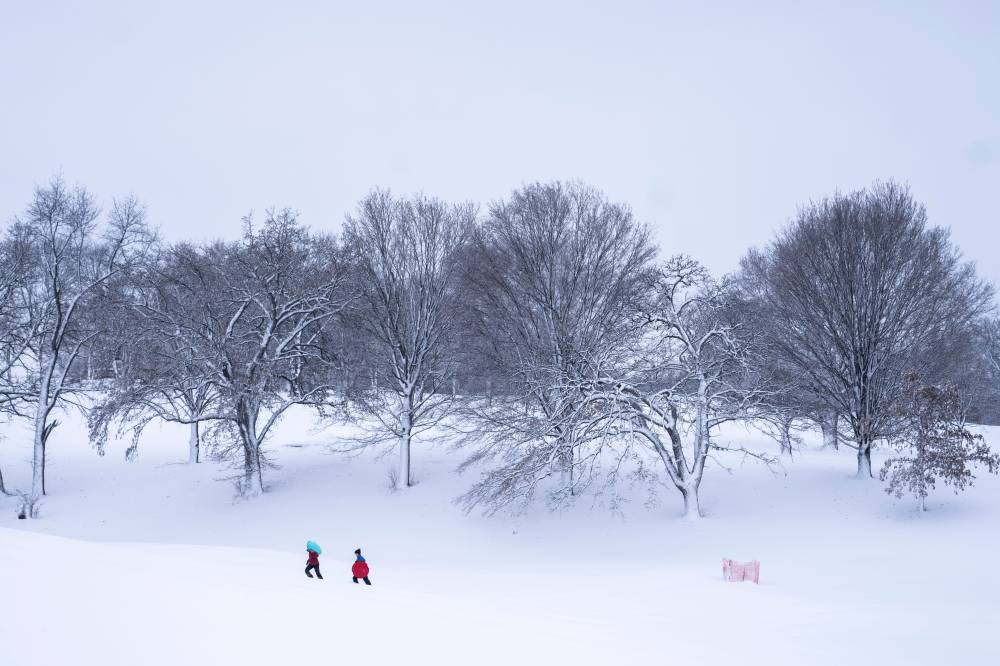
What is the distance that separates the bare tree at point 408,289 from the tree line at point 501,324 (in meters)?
0.09

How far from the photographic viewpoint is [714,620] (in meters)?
10.9

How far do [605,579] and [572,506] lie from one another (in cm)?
691

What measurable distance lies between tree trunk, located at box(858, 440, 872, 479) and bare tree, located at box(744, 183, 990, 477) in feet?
0.11

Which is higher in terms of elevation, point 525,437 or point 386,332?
point 386,332

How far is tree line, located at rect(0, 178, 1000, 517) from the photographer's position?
22047mm

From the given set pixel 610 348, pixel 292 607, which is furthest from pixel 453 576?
pixel 610 348

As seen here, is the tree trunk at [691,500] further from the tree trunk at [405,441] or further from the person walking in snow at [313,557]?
the person walking in snow at [313,557]

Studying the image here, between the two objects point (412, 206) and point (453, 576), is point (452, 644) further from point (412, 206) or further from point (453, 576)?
point (412, 206)

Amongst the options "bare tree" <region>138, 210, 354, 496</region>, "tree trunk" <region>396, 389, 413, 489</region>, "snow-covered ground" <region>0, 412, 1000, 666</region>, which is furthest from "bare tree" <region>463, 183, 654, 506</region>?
"bare tree" <region>138, 210, 354, 496</region>

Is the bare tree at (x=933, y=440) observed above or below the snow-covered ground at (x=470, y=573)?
above

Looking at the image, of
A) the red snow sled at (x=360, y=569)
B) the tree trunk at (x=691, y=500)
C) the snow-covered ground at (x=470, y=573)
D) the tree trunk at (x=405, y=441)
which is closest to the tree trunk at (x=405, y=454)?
the tree trunk at (x=405, y=441)

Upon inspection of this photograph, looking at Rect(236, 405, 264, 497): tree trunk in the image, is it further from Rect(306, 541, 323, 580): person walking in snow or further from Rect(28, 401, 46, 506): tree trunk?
Rect(306, 541, 323, 580): person walking in snow

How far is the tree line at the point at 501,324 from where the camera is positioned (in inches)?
868

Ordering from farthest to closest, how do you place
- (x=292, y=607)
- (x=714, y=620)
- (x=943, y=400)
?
(x=943, y=400) → (x=714, y=620) → (x=292, y=607)
